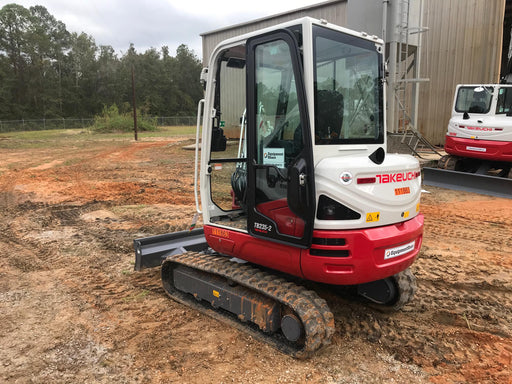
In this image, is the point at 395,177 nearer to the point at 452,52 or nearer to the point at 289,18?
the point at 452,52

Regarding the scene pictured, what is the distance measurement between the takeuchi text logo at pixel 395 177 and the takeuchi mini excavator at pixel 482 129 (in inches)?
327

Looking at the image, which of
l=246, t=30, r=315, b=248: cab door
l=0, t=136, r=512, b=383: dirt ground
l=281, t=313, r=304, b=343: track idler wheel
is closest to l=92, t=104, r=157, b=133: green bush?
l=0, t=136, r=512, b=383: dirt ground

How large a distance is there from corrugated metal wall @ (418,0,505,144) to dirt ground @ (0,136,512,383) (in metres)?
11.6

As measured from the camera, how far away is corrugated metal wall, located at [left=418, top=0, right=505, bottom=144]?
53.9 feet

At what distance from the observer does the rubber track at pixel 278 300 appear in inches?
120

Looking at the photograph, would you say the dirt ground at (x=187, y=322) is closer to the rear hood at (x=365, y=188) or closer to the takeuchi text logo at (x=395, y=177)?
the rear hood at (x=365, y=188)

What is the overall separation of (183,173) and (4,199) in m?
4.97

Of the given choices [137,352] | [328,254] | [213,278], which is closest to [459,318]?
[328,254]

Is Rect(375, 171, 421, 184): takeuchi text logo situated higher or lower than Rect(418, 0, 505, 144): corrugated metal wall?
lower

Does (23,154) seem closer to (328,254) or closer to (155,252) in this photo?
(155,252)

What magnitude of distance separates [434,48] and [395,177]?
56.4 feet

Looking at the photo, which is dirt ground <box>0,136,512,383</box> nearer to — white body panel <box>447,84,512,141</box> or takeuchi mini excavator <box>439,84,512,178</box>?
takeuchi mini excavator <box>439,84,512,178</box>

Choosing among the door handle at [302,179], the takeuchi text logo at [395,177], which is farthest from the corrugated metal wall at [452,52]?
the door handle at [302,179]

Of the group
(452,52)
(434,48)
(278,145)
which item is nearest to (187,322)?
(278,145)
